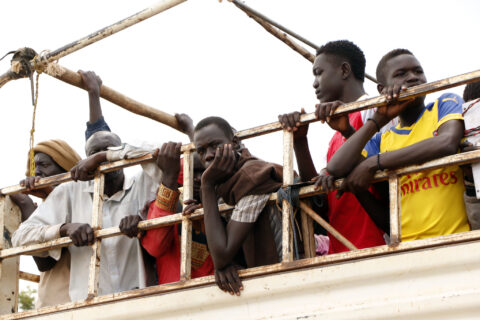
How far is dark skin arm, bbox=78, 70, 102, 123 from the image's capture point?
5.41 m

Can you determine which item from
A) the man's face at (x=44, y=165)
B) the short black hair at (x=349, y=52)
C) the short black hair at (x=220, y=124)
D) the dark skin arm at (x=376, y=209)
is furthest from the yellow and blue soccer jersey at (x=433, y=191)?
the man's face at (x=44, y=165)

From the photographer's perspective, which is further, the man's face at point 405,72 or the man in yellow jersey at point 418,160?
the man's face at point 405,72

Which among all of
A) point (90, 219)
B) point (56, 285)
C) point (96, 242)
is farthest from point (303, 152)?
point (56, 285)

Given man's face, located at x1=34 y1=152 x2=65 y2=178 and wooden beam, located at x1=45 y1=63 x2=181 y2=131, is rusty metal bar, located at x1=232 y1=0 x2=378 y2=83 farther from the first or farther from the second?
man's face, located at x1=34 y1=152 x2=65 y2=178

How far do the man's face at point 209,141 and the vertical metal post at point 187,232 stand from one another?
139mm

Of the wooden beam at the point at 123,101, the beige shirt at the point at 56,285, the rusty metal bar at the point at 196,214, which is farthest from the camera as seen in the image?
the wooden beam at the point at 123,101

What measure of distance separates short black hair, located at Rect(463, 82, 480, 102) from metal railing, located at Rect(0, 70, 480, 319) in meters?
0.75

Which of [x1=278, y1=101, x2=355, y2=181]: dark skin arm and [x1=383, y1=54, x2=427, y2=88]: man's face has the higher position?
[x1=383, y1=54, x2=427, y2=88]: man's face

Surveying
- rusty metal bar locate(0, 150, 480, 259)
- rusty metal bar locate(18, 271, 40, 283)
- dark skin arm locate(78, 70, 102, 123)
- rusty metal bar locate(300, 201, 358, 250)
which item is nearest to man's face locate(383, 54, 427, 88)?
rusty metal bar locate(0, 150, 480, 259)

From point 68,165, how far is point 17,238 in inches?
36.3

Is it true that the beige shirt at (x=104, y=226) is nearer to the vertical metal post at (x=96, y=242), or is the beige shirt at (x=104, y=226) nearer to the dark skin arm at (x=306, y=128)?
the vertical metal post at (x=96, y=242)

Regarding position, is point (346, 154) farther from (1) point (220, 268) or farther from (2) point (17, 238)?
(2) point (17, 238)

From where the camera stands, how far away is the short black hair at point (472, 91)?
13.1ft

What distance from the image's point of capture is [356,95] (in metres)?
4.28
